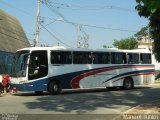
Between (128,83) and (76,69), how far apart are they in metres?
5.84

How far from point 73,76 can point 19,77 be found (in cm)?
384

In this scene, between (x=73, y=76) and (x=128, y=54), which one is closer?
(x=73, y=76)

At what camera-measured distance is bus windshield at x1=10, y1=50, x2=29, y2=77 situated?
2636cm

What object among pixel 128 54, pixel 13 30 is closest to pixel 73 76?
pixel 128 54

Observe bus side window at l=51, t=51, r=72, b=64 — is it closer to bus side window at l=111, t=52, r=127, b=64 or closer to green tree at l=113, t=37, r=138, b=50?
bus side window at l=111, t=52, r=127, b=64

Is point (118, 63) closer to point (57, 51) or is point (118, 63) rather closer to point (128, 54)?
point (128, 54)

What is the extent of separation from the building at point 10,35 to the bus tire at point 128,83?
1277 cm

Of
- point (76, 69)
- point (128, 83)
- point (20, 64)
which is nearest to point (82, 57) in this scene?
point (76, 69)

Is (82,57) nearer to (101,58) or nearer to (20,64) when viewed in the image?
(101,58)

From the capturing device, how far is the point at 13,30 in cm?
5525

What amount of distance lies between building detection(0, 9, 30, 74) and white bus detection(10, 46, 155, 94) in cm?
1255

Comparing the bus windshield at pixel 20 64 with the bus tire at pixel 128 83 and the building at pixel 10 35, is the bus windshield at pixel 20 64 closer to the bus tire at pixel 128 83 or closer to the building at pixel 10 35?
the bus tire at pixel 128 83

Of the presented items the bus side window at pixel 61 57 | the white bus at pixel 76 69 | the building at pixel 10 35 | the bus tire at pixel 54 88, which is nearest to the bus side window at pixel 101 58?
the white bus at pixel 76 69

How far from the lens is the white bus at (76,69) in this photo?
2636 centimetres
